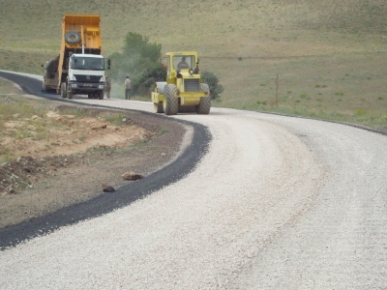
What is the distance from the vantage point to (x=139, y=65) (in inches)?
2377

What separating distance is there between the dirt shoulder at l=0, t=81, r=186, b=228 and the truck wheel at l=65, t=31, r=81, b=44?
850 cm

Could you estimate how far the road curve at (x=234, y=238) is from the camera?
25.0 feet

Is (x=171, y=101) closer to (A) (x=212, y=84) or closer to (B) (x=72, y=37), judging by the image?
(B) (x=72, y=37)

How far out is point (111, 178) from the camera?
48.0ft

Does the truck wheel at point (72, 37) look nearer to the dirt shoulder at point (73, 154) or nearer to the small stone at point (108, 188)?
the dirt shoulder at point (73, 154)

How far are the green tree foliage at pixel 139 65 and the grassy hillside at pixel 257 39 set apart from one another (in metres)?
6.00

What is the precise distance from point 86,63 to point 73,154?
71.4ft

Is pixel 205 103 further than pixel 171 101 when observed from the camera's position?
Yes

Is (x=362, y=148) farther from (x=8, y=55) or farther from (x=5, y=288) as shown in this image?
(x=8, y=55)

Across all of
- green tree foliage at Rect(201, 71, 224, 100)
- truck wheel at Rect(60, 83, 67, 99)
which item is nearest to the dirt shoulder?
truck wheel at Rect(60, 83, 67, 99)

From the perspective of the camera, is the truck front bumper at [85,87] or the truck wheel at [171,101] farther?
the truck front bumper at [85,87]

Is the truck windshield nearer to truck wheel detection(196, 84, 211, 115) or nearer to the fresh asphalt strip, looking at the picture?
truck wheel detection(196, 84, 211, 115)

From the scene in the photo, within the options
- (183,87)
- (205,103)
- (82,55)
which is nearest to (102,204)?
(183,87)

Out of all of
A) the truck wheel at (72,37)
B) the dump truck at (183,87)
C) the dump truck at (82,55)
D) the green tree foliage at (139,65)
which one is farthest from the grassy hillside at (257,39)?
the dump truck at (183,87)
